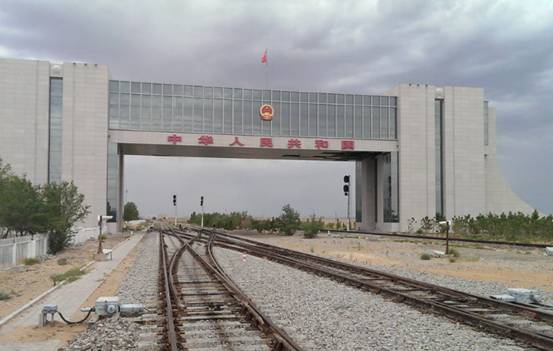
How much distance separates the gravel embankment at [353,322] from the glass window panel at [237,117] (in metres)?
50.0

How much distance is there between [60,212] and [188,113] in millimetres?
31836

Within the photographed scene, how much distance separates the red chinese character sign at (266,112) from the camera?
221 feet

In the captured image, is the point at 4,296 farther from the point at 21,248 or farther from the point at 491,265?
the point at 491,265

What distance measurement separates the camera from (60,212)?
35906 millimetres

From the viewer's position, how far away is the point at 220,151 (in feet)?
232

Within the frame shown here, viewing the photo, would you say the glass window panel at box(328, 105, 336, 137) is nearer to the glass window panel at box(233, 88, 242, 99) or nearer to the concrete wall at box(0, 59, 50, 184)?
the glass window panel at box(233, 88, 242, 99)

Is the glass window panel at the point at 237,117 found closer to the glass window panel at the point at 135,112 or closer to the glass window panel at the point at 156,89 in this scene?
the glass window panel at the point at 156,89

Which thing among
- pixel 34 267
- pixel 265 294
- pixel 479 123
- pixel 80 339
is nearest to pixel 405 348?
pixel 80 339

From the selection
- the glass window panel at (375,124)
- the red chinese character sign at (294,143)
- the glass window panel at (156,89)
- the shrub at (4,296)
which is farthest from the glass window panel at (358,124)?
the shrub at (4,296)

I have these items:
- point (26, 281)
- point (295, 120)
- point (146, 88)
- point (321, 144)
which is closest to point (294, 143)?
point (295, 120)

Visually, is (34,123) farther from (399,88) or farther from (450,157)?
(450,157)

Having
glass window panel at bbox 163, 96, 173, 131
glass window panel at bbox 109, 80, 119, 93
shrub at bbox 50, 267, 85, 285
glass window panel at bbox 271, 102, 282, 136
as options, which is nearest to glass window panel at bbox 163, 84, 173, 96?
glass window panel at bbox 163, 96, 173, 131

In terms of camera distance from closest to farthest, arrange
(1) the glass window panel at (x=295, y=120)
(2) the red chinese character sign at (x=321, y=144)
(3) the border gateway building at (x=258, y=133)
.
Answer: (3) the border gateway building at (x=258, y=133) → (2) the red chinese character sign at (x=321, y=144) → (1) the glass window panel at (x=295, y=120)

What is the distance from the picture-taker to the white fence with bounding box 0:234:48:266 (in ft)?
79.9
